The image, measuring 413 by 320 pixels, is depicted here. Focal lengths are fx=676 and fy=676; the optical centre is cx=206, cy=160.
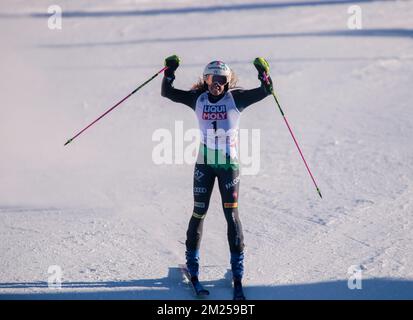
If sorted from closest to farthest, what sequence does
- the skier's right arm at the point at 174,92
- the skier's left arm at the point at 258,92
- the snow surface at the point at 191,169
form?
1. the skier's left arm at the point at 258,92
2. the skier's right arm at the point at 174,92
3. the snow surface at the point at 191,169

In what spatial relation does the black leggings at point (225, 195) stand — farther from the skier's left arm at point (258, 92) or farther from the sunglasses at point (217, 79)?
the sunglasses at point (217, 79)

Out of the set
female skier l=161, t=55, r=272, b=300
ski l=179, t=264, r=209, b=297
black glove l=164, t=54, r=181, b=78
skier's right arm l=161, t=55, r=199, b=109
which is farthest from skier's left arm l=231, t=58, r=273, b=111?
ski l=179, t=264, r=209, b=297

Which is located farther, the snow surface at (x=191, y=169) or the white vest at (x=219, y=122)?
the snow surface at (x=191, y=169)

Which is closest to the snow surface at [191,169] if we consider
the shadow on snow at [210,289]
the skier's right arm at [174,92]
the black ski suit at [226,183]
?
the shadow on snow at [210,289]

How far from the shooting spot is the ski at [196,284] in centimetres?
624

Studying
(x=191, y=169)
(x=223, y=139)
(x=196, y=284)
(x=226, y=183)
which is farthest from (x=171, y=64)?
(x=191, y=169)

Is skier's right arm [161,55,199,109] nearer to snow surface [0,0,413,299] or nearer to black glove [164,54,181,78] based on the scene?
black glove [164,54,181,78]

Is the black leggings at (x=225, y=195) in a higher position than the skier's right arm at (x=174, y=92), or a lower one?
lower

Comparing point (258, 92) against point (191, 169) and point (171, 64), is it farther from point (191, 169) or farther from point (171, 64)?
point (191, 169)

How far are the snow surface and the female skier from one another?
1.88 ft

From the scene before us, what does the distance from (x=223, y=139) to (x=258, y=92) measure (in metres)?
0.54

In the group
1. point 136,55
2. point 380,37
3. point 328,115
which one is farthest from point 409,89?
point 136,55

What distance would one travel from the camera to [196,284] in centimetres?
636
